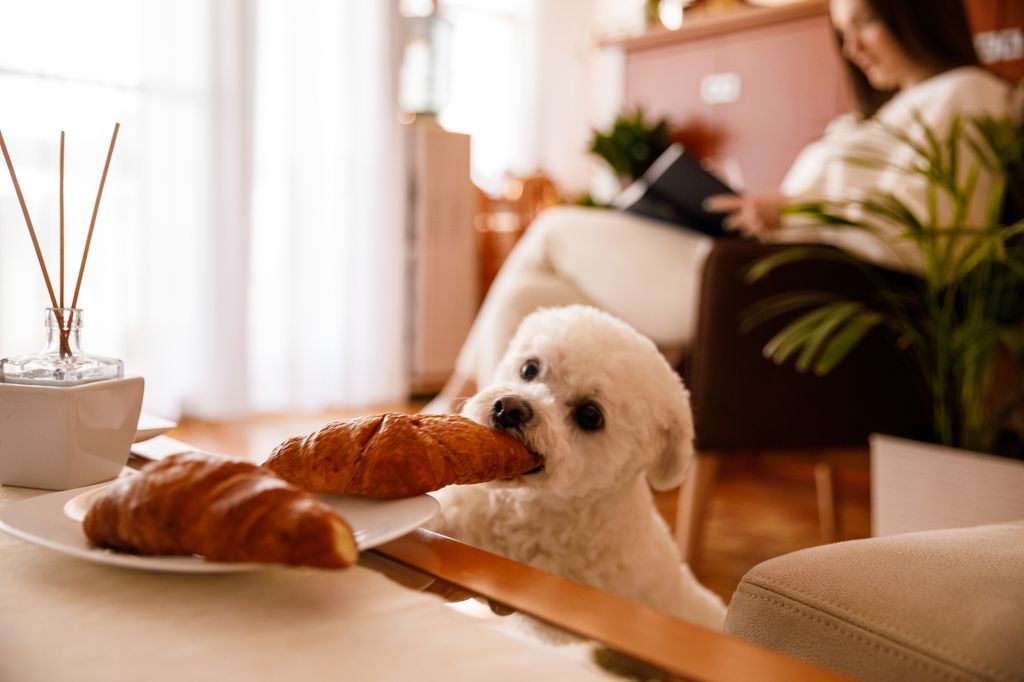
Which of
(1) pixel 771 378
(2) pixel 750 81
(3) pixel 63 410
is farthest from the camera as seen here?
(2) pixel 750 81

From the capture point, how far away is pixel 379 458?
68 centimetres

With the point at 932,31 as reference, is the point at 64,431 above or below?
below

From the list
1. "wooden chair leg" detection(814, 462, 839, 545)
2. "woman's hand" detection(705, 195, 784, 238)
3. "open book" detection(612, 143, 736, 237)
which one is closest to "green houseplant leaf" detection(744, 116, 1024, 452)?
"woman's hand" detection(705, 195, 784, 238)

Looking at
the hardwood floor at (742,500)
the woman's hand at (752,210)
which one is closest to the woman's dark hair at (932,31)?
the woman's hand at (752,210)

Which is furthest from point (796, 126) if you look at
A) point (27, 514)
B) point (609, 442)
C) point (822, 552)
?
point (27, 514)

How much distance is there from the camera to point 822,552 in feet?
2.41

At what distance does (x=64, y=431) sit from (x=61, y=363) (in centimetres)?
7

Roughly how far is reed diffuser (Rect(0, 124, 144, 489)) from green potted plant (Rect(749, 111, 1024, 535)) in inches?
43.2

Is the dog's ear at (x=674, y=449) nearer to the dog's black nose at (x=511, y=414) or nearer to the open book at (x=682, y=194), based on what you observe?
the dog's black nose at (x=511, y=414)

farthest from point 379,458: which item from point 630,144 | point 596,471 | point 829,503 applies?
point 630,144

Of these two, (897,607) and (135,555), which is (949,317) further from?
(135,555)

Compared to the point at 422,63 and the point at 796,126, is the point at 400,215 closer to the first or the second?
the point at 422,63

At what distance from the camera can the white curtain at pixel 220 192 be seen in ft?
9.37

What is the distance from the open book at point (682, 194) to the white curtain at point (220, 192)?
1.84 m
